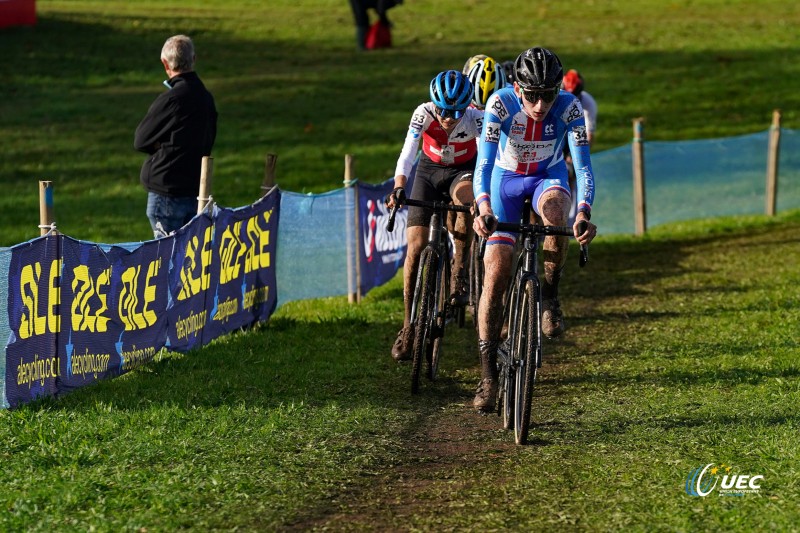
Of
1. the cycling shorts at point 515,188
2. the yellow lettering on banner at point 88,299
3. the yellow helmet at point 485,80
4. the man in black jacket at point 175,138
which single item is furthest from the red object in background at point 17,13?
the cycling shorts at point 515,188

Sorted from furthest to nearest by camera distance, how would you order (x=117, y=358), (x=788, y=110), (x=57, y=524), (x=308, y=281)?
(x=788, y=110) < (x=308, y=281) < (x=117, y=358) < (x=57, y=524)

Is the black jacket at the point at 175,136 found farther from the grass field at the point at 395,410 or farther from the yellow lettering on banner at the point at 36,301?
the yellow lettering on banner at the point at 36,301

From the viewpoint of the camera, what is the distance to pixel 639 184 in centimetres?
1939

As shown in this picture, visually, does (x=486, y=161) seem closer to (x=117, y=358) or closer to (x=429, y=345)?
(x=429, y=345)

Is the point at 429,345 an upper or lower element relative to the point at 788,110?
lower

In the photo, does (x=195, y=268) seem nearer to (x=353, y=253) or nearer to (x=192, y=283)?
(x=192, y=283)

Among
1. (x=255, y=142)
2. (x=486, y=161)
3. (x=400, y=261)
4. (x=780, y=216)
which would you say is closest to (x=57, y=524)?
(x=486, y=161)

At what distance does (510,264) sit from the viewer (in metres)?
8.48

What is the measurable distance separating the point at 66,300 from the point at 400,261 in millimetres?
7059

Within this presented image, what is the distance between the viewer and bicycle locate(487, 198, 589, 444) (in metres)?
7.74

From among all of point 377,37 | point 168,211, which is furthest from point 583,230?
point 377,37

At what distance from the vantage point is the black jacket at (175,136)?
10844 mm

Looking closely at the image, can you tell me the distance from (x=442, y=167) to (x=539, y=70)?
2465 millimetres

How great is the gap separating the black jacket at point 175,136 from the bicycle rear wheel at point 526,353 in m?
4.23
